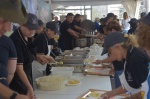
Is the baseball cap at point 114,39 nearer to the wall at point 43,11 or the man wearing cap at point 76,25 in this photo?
the wall at point 43,11

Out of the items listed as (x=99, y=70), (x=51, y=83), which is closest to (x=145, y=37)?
(x=51, y=83)

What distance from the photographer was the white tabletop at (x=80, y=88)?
1854 millimetres

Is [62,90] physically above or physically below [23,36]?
below

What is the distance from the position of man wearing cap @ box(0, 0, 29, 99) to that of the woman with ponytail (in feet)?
2.31

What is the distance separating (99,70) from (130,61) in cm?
115

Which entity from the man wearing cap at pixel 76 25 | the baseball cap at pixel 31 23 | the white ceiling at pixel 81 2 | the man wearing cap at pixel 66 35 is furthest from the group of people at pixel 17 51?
the white ceiling at pixel 81 2

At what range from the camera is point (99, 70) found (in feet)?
8.79

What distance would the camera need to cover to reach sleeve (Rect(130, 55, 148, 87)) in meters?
1.46

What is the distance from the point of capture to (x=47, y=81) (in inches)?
80.4

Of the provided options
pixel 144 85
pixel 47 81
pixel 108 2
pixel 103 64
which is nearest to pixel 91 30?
pixel 108 2

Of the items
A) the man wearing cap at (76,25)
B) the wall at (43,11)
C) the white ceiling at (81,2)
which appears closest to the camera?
the wall at (43,11)

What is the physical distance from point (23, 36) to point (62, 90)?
1.83 feet

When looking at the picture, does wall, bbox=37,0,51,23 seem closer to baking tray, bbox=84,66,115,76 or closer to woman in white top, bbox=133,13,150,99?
baking tray, bbox=84,66,115,76

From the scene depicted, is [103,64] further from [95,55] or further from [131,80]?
[131,80]
